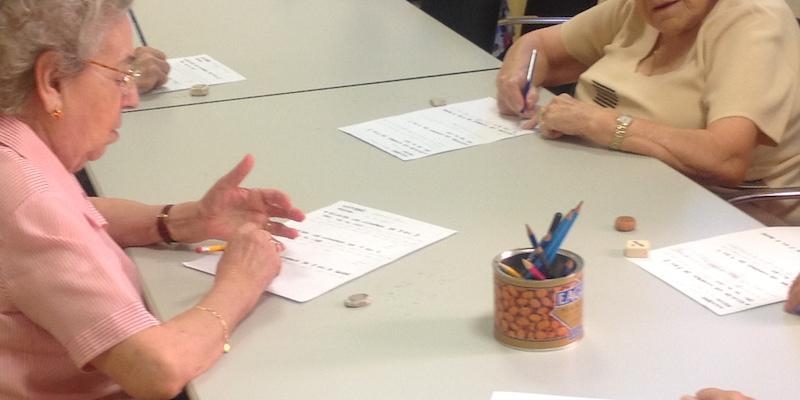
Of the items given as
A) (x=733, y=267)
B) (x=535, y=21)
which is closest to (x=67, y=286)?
(x=733, y=267)

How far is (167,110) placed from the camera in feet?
7.93

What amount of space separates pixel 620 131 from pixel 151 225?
0.94m

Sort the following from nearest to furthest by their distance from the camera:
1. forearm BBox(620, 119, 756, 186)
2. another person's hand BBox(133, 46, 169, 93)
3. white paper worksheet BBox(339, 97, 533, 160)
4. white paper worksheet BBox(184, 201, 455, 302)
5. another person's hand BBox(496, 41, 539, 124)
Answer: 1. white paper worksheet BBox(184, 201, 455, 302)
2. forearm BBox(620, 119, 756, 186)
3. white paper worksheet BBox(339, 97, 533, 160)
4. another person's hand BBox(496, 41, 539, 124)
5. another person's hand BBox(133, 46, 169, 93)

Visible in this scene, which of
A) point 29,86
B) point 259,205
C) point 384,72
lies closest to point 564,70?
point 384,72

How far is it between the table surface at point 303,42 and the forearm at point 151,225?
2.40 feet

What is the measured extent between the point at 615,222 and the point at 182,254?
729mm

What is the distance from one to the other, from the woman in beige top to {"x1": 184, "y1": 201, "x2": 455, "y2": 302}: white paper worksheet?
1.80 ft

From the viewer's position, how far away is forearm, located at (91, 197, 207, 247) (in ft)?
5.70

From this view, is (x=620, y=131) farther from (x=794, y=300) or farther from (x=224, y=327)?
(x=224, y=327)

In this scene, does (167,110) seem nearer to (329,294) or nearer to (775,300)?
(329,294)

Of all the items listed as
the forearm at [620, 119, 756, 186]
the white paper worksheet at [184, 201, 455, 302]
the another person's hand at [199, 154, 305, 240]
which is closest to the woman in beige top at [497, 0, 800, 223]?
the forearm at [620, 119, 756, 186]

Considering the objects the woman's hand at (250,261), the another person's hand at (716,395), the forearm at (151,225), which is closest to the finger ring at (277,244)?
the woman's hand at (250,261)

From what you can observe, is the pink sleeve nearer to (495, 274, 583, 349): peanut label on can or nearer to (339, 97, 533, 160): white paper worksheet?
(495, 274, 583, 349): peanut label on can

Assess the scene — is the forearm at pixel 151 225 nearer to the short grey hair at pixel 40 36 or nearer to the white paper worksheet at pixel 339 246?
the white paper worksheet at pixel 339 246
